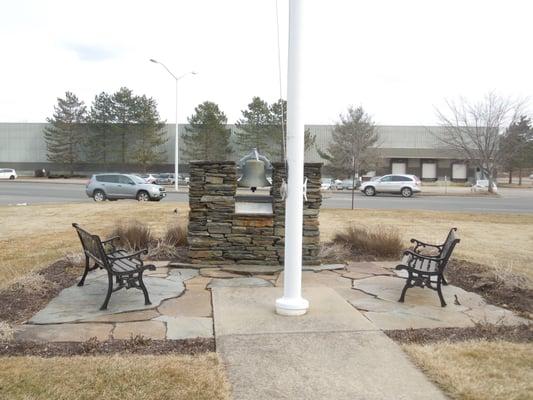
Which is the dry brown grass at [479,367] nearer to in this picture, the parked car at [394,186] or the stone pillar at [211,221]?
the stone pillar at [211,221]

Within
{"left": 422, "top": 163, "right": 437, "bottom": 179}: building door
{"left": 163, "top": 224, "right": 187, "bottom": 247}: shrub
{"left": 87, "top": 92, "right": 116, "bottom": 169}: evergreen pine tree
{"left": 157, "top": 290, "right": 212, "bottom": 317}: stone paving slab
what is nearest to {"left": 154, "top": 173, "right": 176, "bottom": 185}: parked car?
{"left": 87, "top": 92, "right": 116, "bottom": 169}: evergreen pine tree

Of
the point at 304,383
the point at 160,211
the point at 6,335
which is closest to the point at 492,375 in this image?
the point at 304,383

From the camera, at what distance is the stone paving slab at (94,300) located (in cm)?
511

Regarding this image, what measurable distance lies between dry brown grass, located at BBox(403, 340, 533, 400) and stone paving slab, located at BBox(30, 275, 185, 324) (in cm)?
293

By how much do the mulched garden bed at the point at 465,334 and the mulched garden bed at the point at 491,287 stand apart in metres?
0.64

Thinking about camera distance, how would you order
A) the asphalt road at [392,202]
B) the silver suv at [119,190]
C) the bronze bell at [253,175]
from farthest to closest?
the silver suv at [119,190]
the asphalt road at [392,202]
the bronze bell at [253,175]

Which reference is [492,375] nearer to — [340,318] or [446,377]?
[446,377]

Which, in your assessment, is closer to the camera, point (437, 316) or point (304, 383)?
point (304, 383)

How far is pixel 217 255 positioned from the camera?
763cm

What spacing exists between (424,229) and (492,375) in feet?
31.5

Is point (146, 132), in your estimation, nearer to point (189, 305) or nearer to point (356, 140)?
point (356, 140)

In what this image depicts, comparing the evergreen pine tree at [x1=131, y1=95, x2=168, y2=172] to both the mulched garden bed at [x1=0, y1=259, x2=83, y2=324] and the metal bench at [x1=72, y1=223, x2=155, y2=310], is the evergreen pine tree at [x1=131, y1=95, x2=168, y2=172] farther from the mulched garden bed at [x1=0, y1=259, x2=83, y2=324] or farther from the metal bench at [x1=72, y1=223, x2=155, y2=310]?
the metal bench at [x1=72, y1=223, x2=155, y2=310]

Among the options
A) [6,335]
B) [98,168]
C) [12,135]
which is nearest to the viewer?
[6,335]

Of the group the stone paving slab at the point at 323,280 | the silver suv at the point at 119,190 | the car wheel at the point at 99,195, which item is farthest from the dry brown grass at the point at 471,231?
the car wheel at the point at 99,195
